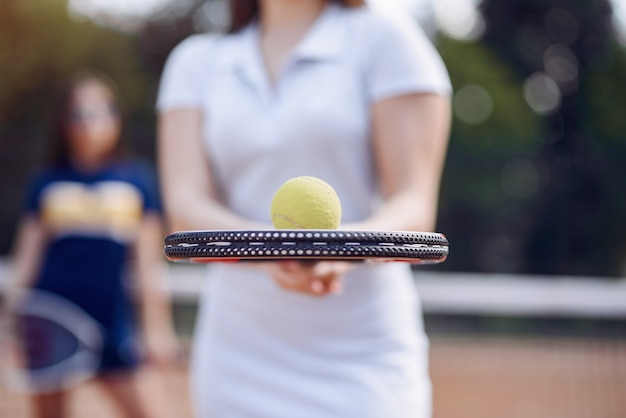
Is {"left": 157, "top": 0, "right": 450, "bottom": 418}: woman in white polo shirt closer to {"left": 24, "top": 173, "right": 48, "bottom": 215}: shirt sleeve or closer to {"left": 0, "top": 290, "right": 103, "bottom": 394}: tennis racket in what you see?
{"left": 0, "top": 290, "right": 103, "bottom": 394}: tennis racket

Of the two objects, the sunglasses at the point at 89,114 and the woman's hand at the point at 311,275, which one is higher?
the sunglasses at the point at 89,114

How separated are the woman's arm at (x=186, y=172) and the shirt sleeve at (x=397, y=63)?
16.5 inches

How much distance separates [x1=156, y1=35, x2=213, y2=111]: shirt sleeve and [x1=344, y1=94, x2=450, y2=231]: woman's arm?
0.45 metres

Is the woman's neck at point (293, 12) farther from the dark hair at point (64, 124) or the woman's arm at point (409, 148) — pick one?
the dark hair at point (64, 124)

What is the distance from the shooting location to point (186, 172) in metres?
2.12

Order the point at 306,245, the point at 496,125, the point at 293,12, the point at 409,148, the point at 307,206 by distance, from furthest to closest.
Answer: the point at 496,125 < the point at 293,12 < the point at 409,148 < the point at 307,206 < the point at 306,245

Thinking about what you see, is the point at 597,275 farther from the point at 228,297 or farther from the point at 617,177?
the point at 228,297

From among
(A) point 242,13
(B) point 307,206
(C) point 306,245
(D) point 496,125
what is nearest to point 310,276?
(B) point 307,206

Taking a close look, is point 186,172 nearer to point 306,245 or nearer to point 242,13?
point 242,13

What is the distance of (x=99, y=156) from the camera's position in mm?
4711

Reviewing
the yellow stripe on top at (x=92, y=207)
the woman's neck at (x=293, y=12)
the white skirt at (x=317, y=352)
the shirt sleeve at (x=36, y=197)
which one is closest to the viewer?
the white skirt at (x=317, y=352)

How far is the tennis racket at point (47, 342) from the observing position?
Answer: 4578 millimetres

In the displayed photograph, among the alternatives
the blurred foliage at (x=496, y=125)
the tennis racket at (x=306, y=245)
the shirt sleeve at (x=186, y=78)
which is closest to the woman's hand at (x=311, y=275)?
the tennis racket at (x=306, y=245)

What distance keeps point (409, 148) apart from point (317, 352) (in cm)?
47
